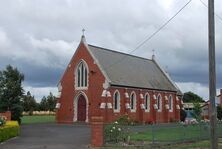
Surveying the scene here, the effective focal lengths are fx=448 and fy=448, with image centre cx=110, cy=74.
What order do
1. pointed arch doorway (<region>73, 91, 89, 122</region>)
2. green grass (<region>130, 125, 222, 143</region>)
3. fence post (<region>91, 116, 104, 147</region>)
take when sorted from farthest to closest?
pointed arch doorway (<region>73, 91, 89, 122</region>) < green grass (<region>130, 125, 222, 143</region>) < fence post (<region>91, 116, 104, 147</region>)

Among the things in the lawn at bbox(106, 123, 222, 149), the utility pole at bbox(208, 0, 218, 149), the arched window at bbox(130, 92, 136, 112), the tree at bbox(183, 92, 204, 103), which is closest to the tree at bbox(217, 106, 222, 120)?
the arched window at bbox(130, 92, 136, 112)

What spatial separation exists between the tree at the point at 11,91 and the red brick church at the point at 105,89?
8.83 metres

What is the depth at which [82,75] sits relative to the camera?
56469 millimetres

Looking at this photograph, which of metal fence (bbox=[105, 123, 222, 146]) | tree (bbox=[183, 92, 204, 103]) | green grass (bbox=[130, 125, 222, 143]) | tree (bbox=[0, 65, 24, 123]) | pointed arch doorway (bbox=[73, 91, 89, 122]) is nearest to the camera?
metal fence (bbox=[105, 123, 222, 146])

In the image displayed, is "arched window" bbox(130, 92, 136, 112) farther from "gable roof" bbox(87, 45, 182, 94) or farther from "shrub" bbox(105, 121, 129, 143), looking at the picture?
"shrub" bbox(105, 121, 129, 143)

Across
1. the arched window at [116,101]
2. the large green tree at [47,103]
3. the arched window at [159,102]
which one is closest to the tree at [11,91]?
the arched window at [116,101]

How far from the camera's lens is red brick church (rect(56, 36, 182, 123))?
53.5 m

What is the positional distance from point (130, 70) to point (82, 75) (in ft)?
24.4

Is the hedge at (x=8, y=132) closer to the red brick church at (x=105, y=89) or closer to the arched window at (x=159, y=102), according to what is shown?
the red brick church at (x=105, y=89)

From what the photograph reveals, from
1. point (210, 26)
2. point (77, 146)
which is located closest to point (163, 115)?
point (77, 146)

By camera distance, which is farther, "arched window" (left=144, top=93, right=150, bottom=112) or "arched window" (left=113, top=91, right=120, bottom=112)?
"arched window" (left=144, top=93, right=150, bottom=112)

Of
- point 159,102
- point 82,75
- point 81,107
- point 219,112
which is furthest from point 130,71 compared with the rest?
point 219,112

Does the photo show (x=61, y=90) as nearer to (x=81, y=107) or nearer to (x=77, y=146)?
(x=81, y=107)

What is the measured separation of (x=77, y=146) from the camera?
2461 cm
